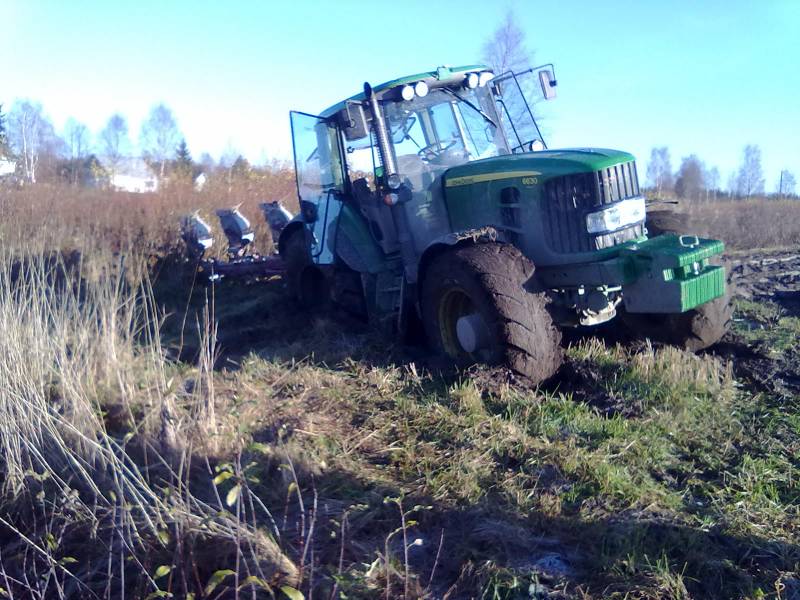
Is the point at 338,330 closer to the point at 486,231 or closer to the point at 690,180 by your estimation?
the point at 486,231

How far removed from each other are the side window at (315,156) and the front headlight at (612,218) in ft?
9.18

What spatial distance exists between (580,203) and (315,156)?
328cm

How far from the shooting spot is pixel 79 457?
160 inches

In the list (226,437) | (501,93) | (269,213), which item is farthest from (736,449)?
(269,213)

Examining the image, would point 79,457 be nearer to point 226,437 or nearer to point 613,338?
point 226,437

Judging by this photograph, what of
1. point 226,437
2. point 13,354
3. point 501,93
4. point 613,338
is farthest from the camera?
point 501,93

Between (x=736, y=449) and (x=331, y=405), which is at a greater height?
(x=331, y=405)

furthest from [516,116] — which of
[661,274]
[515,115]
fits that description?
[661,274]

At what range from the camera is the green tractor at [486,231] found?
5.43 meters

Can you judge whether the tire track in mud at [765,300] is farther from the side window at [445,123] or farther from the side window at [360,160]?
the side window at [360,160]

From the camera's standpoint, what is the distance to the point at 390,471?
418 centimetres

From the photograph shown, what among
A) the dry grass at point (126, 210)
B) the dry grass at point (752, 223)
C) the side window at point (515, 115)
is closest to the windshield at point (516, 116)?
the side window at point (515, 115)

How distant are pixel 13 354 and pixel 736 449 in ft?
14.2

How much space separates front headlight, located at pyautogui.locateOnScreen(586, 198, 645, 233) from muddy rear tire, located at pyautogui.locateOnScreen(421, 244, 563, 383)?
56cm
